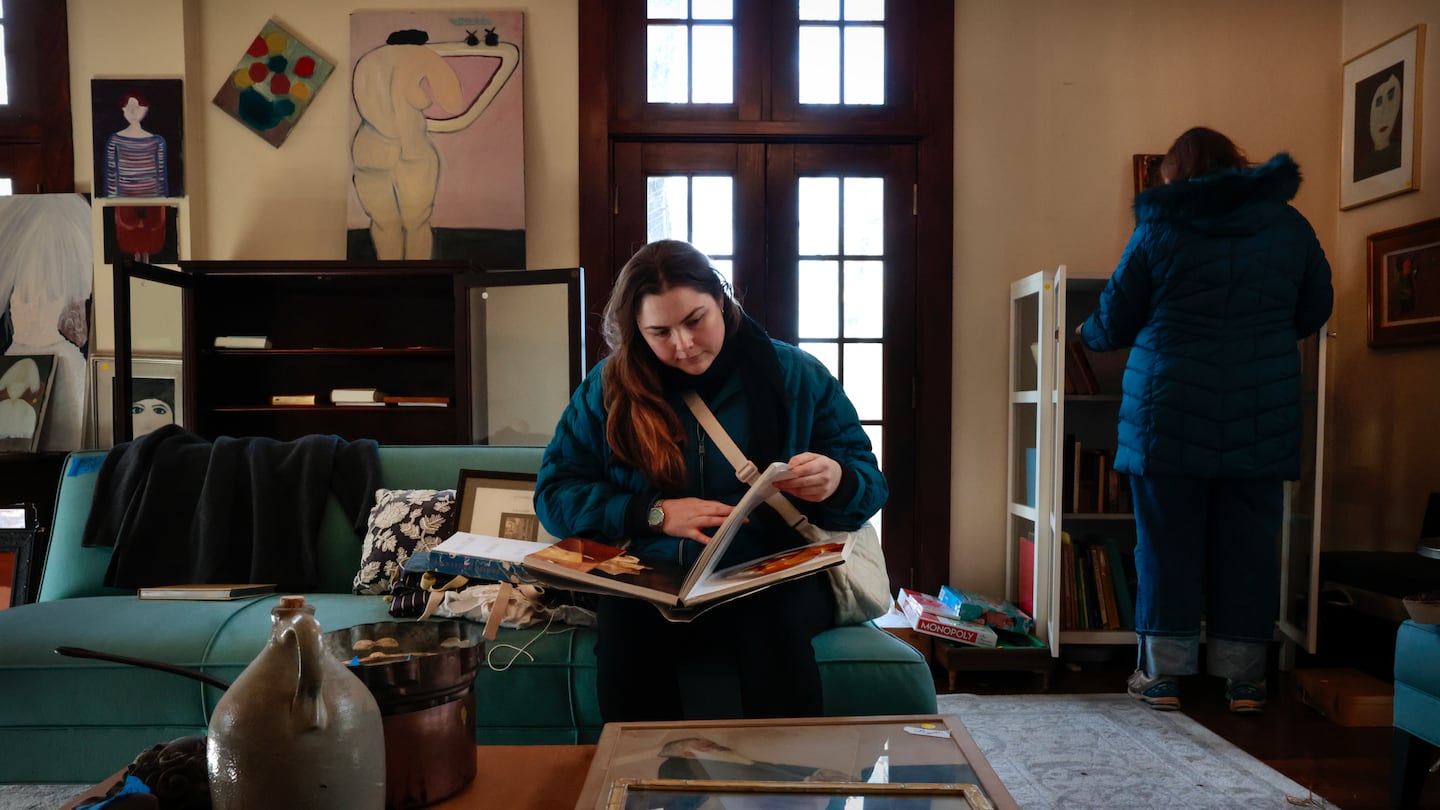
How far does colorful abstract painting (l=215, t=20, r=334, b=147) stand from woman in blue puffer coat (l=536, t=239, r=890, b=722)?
2.47 metres

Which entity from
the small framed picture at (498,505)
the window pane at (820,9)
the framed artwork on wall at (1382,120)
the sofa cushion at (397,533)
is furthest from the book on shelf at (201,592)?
the framed artwork on wall at (1382,120)

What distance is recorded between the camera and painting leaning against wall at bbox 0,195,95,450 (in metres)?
3.51

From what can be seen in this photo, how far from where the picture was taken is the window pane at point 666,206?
357 centimetres

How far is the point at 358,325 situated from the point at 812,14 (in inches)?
88.5

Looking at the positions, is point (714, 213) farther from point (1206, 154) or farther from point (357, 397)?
point (1206, 154)

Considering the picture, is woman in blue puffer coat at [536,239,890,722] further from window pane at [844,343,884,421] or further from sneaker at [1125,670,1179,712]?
window pane at [844,343,884,421]

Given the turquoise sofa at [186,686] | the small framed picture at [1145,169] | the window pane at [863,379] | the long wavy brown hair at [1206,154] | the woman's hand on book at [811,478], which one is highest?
the small framed picture at [1145,169]

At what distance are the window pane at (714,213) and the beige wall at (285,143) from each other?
497 millimetres

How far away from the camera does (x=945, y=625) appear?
2.95 metres

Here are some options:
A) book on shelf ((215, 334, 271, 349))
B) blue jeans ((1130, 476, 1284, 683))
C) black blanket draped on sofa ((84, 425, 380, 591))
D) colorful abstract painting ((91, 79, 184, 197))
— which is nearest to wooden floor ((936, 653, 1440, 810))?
blue jeans ((1130, 476, 1284, 683))

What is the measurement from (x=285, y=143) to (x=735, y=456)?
2.83 meters

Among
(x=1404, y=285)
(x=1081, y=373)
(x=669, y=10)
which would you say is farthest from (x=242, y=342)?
(x=1404, y=285)

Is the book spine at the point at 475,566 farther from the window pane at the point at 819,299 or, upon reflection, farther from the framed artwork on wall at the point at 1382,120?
the framed artwork on wall at the point at 1382,120

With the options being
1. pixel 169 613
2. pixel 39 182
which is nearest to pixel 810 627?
pixel 169 613
